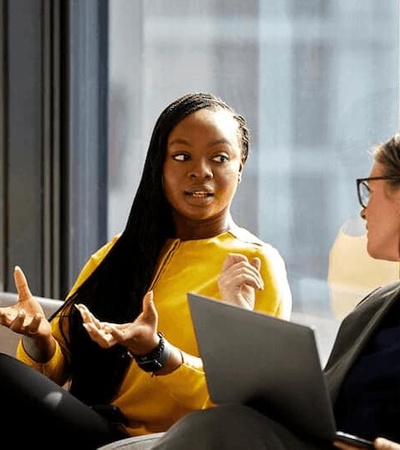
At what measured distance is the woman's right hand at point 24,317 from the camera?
92.0 inches

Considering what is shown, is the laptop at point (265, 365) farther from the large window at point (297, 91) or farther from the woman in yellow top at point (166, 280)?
the large window at point (297, 91)

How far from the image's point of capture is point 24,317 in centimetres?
235

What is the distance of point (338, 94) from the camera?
2.83 meters

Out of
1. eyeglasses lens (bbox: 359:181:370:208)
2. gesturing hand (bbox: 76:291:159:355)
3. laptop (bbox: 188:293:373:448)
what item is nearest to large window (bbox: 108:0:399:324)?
eyeglasses lens (bbox: 359:181:370:208)

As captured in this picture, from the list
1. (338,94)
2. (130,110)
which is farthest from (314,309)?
(130,110)

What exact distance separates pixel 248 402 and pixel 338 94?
3.72ft

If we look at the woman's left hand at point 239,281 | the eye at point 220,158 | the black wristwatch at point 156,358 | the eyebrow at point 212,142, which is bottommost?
the black wristwatch at point 156,358

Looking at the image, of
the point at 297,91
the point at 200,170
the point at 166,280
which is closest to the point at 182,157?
Answer: the point at 200,170

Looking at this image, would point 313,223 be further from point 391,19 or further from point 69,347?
point 69,347

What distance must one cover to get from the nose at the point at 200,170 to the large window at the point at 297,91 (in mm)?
514

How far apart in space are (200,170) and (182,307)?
11.0 inches

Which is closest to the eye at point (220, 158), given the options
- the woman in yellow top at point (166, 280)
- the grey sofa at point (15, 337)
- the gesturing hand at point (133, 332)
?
the woman in yellow top at point (166, 280)

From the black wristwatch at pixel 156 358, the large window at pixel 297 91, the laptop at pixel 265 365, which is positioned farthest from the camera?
the large window at pixel 297 91

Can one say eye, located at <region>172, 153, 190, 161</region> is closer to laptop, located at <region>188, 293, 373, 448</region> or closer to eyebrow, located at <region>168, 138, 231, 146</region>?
eyebrow, located at <region>168, 138, 231, 146</region>
